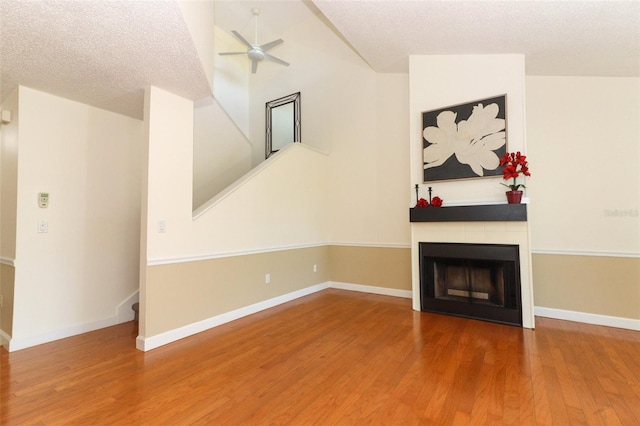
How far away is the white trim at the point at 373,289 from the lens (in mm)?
4578

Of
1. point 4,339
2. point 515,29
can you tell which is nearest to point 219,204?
point 4,339


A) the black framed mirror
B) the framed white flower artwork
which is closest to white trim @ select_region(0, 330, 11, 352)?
the black framed mirror

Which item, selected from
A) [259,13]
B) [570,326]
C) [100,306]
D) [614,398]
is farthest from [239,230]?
[259,13]

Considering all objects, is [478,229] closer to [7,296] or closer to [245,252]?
[245,252]

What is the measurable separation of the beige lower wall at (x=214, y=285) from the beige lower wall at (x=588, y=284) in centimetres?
326

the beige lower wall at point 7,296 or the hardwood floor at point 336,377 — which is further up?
the beige lower wall at point 7,296

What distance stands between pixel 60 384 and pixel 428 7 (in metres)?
4.53

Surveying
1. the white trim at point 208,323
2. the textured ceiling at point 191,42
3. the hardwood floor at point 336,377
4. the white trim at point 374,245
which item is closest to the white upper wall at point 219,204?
the white trim at point 374,245

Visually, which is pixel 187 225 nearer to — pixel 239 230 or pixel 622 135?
pixel 239 230

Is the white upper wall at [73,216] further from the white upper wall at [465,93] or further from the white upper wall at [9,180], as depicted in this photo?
the white upper wall at [465,93]

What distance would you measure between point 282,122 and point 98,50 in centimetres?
402

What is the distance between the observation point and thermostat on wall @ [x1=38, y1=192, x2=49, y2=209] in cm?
300

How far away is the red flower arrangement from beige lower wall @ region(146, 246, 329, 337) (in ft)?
9.94

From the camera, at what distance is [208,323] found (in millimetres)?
3346
